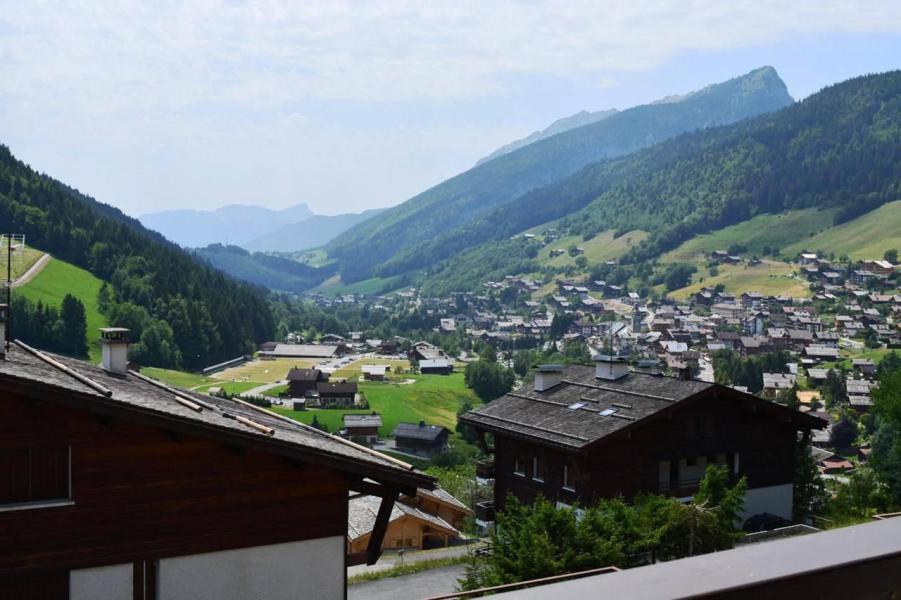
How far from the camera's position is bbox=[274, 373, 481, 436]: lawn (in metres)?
114

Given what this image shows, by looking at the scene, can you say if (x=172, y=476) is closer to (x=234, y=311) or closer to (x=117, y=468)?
(x=117, y=468)

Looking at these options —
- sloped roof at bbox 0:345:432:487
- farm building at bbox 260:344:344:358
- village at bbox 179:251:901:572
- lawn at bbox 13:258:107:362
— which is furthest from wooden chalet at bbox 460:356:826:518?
farm building at bbox 260:344:344:358

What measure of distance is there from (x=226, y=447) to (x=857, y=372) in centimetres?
14105

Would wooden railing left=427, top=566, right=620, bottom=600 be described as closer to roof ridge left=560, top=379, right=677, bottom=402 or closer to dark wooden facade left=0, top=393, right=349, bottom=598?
dark wooden facade left=0, top=393, right=349, bottom=598

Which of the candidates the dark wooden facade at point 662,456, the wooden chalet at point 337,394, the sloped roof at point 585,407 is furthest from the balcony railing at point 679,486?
the wooden chalet at point 337,394

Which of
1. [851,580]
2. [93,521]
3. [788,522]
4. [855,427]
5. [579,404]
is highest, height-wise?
[851,580]

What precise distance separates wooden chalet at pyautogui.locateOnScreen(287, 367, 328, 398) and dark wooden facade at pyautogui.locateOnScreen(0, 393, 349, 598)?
124 m

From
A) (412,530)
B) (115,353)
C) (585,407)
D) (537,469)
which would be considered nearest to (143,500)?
(115,353)

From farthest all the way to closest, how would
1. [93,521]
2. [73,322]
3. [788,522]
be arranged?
[73,322]
[788,522]
[93,521]

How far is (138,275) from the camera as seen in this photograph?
538 feet

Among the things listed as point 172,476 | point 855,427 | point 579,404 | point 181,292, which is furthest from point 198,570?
point 181,292

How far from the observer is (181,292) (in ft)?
540

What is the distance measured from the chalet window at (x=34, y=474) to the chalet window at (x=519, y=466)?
21.1 metres

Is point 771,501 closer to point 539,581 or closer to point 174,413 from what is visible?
point 174,413
